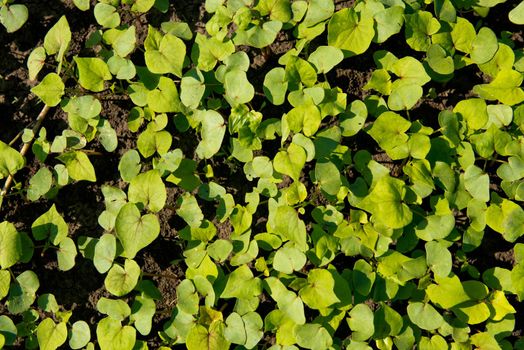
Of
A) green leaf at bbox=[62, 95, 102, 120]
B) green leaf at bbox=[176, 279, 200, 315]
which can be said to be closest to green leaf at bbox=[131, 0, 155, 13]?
green leaf at bbox=[62, 95, 102, 120]

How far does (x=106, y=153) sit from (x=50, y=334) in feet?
1.81

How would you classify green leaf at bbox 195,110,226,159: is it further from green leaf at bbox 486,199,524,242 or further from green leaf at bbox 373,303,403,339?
green leaf at bbox 486,199,524,242

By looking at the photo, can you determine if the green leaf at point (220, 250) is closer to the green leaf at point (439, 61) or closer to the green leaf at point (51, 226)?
the green leaf at point (51, 226)

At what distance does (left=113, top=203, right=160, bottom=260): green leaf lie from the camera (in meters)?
1.36

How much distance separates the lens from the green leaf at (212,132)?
55.6 inches

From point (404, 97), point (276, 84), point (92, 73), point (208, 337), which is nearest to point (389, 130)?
point (404, 97)

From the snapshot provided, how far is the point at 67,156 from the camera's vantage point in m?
1.49

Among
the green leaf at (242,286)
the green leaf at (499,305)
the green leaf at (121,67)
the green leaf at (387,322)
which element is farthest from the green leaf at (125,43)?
the green leaf at (499,305)

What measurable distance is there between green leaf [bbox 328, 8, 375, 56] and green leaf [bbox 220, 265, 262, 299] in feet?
2.20

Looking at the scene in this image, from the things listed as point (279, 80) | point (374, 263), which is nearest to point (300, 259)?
point (374, 263)

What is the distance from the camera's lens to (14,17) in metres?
1.53

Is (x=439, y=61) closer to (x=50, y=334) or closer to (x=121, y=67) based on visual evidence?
(x=121, y=67)

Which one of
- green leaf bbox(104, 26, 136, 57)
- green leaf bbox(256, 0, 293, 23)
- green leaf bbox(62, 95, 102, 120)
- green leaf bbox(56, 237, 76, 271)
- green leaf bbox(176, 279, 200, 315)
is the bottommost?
green leaf bbox(176, 279, 200, 315)

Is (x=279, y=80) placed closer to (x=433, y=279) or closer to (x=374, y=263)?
(x=374, y=263)
